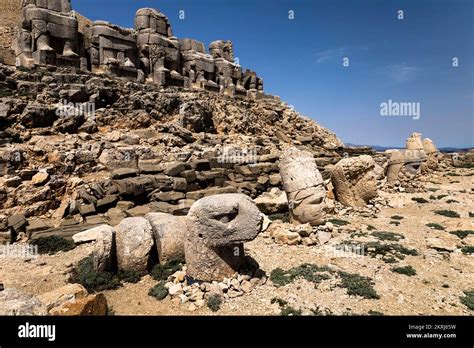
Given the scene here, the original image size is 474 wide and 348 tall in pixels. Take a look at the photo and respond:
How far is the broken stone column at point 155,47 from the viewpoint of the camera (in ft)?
63.9

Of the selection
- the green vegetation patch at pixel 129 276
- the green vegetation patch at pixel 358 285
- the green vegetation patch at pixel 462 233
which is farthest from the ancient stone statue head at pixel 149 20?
the green vegetation patch at pixel 462 233

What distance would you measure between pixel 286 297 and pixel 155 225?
315cm

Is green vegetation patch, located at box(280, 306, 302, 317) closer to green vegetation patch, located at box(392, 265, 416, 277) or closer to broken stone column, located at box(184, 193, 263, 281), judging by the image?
A: broken stone column, located at box(184, 193, 263, 281)

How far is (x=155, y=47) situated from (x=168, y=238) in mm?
16753

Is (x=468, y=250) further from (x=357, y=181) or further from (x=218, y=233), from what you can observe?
(x=218, y=233)

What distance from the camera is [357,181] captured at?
11148 mm

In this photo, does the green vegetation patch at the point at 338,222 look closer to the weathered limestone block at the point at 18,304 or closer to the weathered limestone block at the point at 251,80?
the weathered limestone block at the point at 18,304

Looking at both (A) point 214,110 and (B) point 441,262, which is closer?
(B) point 441,262

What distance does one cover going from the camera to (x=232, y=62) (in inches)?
1084

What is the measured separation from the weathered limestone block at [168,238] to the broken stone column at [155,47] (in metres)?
14.9

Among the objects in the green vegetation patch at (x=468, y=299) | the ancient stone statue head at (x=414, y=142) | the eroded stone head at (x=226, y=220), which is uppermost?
the ancient stone statue head at (x=414, y=142)

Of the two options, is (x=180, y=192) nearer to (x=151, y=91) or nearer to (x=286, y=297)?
(x=286, y=297)

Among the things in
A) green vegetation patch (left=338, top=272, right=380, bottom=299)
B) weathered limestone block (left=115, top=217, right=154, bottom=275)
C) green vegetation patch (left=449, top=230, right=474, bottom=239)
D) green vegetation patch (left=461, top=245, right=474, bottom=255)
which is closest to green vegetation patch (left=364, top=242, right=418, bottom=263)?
green vegetation patch (left=461, top=245, right=474, bottom=255)
